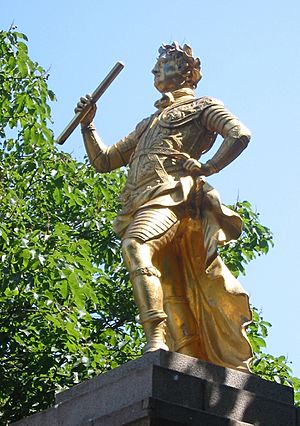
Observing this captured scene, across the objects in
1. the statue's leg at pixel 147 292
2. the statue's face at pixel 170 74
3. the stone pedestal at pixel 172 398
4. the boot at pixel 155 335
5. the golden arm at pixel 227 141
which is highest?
the statue's face at pixel 170 74

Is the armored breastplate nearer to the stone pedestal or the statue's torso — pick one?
the statue's torso

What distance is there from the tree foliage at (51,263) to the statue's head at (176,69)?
3.57 m

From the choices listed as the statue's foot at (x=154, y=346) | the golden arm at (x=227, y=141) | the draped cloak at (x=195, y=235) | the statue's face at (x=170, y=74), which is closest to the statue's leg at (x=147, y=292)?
the statue's foot at (x=154, y=346)

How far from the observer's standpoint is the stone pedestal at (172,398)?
288 inches

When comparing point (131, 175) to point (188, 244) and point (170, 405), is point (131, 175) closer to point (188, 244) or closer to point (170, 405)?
point (188, 244)

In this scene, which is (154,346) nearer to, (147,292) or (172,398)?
(147,292)

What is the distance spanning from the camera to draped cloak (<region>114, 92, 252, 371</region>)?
8523mm

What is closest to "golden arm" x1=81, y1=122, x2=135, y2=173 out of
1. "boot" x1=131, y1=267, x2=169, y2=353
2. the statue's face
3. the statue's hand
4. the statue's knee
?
the statue's hand

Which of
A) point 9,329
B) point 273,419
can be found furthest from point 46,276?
point 273,419

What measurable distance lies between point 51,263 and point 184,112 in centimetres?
389

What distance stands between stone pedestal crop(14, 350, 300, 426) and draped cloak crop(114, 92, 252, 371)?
443 millimetres

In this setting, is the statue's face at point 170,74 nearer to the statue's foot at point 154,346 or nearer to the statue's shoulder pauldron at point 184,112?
the statue's shoulder pauldron at point 184,112

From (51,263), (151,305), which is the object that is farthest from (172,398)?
(51,263)

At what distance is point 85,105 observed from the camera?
31.1 feet
